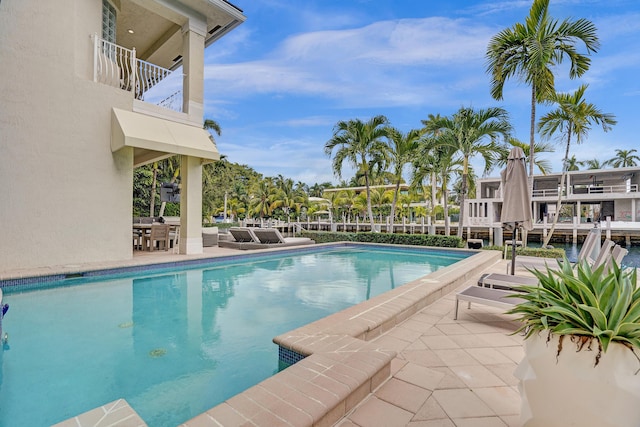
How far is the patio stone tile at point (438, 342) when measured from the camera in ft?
11.3

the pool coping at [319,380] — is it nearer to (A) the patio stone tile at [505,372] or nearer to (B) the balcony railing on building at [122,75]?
(A) the patio stone tile at [505,372]

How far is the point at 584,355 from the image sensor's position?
65.2 inches

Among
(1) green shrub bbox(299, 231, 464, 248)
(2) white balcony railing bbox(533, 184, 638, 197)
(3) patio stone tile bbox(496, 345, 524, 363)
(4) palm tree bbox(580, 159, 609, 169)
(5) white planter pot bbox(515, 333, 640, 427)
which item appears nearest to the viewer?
(5) white planter pot bbox(515, 333, 640, 427)

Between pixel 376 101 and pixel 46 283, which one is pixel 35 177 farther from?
pixel 376 101

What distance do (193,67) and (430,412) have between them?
11.8 metres

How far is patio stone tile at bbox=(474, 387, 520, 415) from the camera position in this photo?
7.45 feet

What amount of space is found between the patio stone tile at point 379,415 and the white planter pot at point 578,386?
718 millimetres

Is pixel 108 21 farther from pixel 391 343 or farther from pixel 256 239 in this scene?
pixel 391 343

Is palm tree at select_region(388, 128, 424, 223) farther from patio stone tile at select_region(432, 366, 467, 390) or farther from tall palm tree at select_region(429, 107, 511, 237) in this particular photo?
patio stone tile at select_region(432, 366, 467, 390)

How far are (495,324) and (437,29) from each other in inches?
632

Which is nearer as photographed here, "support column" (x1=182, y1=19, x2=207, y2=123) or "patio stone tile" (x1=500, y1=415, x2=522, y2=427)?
"patio stone tile" (x1=500, y1=415, x2=522, y2=427)

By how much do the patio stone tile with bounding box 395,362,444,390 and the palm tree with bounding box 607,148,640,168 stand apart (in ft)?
199

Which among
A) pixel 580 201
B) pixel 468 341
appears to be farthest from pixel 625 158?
pixel 468 341

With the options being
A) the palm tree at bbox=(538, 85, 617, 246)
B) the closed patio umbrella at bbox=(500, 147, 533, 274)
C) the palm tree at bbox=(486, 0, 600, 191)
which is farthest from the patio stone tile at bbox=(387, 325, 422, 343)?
the palm tree at bbox=(538, 85, 617, 246)
